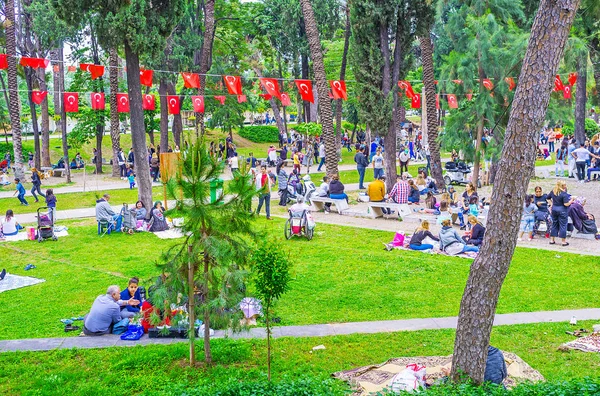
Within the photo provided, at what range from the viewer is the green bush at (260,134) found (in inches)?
2004

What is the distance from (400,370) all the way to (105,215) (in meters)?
12.0

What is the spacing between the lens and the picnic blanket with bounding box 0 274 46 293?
13336 mm

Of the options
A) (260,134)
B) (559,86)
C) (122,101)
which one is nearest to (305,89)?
(122,101)

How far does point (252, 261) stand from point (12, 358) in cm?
385

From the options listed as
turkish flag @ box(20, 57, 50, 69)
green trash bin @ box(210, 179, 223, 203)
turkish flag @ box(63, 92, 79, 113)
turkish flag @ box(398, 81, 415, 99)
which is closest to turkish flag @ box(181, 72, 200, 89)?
turkish flag @ box(20, 57, 50, 69)

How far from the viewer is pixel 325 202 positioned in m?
21.2

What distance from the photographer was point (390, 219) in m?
19.8

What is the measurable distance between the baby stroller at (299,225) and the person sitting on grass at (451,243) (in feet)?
11.4

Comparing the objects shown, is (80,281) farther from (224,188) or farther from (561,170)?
(561,170)

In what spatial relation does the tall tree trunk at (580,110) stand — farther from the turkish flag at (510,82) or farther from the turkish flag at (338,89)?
the turkish flag at (338,89)

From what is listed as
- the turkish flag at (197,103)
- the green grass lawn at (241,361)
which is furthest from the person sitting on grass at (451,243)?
the turkish flag at (197,103)

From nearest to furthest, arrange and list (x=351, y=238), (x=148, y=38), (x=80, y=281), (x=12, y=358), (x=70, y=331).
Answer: (x=12, y=358), (x=70, y=331), (x=80, y=281), (x=351, y=238), (x=148, y=38)

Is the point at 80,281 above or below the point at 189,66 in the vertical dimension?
below

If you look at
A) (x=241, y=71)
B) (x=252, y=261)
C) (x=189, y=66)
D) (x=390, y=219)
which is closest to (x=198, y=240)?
(x=252, y=261)
